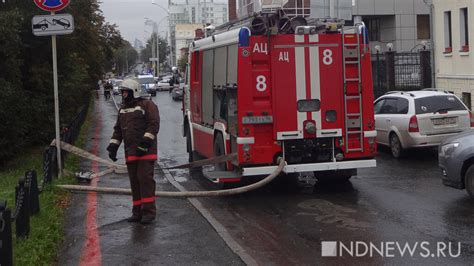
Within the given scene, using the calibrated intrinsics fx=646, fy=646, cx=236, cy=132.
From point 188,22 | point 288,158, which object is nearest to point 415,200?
point 288,158

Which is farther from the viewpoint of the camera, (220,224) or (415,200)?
(415,200)

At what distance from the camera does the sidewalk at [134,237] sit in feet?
22.6

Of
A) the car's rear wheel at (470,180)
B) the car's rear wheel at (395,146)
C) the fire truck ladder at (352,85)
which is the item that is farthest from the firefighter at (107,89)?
the car's rear wheel at (470,180)

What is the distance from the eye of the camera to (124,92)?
8.62 meters

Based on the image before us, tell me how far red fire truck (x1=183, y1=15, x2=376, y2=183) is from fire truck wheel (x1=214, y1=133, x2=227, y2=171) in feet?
0.98

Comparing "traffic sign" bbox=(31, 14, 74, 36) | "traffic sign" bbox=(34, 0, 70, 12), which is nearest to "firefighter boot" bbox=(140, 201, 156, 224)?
"traffic sign" bbox=(31, 14, 74, 36)

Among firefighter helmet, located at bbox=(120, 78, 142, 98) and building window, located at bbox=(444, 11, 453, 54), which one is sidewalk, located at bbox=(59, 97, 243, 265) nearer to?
firefighter helmet, located at bbox=(120, 78, 142, 98)

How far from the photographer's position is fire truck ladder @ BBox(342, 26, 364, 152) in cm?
1055

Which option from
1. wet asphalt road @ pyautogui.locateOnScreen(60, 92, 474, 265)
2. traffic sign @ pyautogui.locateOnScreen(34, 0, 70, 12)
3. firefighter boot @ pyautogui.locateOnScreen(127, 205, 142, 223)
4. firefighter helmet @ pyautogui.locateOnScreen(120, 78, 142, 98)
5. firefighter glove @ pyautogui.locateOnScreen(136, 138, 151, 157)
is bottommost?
wet asphalt road @ pyautogui.locateOnScreen(60, 92, 474, 265)

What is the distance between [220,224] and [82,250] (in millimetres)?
1994

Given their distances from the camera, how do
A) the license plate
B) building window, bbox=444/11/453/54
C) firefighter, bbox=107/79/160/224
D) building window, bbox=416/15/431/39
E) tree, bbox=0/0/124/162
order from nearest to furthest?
firefighter, bbox=107/79/160/224 → tree, bbox=0/0/124/162 → the license plate → building window, bbox=444/11/453/54 → building window, bbox=416/15/431/39

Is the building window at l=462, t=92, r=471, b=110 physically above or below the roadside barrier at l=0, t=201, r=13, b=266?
above

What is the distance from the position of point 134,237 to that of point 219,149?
389 cm

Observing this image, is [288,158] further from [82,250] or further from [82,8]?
[82,8]
